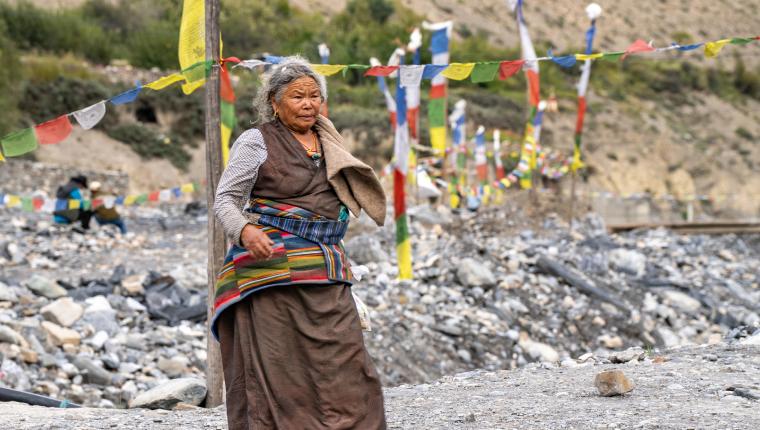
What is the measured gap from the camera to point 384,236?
491 inches

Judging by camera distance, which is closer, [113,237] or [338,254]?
[338,254]

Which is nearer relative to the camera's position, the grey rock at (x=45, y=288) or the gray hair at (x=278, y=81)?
the gray hair at (x=278, y=81)

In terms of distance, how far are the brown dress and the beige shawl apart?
0.12 meters

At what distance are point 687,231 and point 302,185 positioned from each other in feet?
53.7

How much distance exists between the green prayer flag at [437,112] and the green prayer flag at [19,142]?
4.57 meters

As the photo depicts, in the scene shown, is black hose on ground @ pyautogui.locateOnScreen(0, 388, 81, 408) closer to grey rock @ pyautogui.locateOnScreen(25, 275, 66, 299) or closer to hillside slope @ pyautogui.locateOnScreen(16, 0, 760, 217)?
grey rock @ pyautogui.locateOnScreen(25, 275, 66, 299)

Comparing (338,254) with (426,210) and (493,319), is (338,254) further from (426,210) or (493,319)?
(426,210)

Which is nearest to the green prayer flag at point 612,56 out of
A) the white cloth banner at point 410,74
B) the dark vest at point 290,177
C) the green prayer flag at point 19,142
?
the white cloth banner at point 410,74

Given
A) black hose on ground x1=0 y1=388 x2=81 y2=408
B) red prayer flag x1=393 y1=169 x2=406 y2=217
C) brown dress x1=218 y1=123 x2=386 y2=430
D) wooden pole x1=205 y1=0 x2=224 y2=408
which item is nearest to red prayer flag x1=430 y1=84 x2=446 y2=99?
red prayer flag x1=393 y1=169 x2=406 y2=217

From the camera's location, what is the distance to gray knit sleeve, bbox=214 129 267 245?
3170 millimetres

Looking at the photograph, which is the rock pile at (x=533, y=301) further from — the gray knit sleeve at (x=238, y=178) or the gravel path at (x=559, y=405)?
the gray knit sleeve at (x=238, y=178)

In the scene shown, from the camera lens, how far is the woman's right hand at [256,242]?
3.09 meters

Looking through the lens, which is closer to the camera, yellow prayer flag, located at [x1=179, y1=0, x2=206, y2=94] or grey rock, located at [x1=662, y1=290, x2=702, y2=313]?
yellow prayer flag, located at [x1=179, y1=0, x2=206, y2=94]

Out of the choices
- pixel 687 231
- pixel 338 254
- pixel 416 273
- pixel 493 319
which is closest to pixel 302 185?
pixel 338 254
